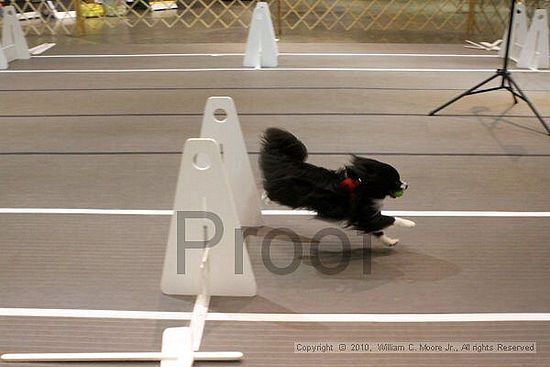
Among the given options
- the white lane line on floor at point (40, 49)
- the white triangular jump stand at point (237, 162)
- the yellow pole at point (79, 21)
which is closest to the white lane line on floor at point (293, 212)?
the white triangular jump stand at point (237, 162)

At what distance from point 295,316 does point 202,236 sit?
0.35m

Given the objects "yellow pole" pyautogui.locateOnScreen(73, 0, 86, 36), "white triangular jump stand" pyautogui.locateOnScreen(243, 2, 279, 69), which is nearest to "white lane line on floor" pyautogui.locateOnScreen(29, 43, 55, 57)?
"yellow pole" pyautogui.locateOnScreen(73, 0, 86, 36)

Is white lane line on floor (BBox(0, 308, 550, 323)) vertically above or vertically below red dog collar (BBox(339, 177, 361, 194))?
below

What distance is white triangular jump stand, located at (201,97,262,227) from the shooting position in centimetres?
208

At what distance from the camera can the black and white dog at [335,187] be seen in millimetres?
1837

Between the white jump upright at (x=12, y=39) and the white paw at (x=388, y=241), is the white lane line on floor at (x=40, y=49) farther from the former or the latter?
the white paw at (x=388, y=241)

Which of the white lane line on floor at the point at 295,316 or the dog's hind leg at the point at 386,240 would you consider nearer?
the white lane line on floor at the point at 295,316

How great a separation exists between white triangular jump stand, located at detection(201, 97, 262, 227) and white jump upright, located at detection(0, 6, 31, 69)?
11.9 feet

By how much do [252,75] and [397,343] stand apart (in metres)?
3.32

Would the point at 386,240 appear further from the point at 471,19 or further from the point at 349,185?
the point at 471,19

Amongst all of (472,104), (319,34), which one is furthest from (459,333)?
(319,34)

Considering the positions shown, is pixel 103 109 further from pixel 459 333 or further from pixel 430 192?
pixel 459 333

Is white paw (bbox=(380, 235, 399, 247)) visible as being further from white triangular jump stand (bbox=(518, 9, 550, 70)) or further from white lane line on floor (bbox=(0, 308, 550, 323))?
white triangular jump stand (bbox=(518, 9, 550, 70))

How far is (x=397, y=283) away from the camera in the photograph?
182cm
